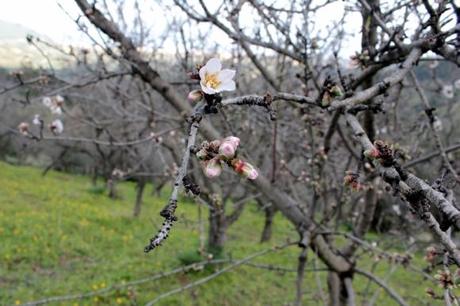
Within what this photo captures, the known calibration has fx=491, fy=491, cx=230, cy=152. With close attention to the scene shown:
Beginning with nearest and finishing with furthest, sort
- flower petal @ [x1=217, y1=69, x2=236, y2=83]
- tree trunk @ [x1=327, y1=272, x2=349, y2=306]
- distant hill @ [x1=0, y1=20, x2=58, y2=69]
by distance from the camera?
flower petal @ [x1=217, y1=69, x2=236, y2=83]
tree trunk @ [x1=327, y1=272, x2=349, y2=306]
distant hill @ [x1=0, y1=20, x2=58, y2=69]

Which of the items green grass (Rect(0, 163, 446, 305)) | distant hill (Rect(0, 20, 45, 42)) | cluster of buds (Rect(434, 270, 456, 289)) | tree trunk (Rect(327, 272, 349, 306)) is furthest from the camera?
green grass (Rect(0, 163, 446, 305))

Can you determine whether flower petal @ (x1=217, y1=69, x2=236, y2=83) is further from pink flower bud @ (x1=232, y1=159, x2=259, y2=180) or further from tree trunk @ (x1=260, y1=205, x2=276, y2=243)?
tree trunk @ (x1=260, y1=205, x2=276, y2=243)

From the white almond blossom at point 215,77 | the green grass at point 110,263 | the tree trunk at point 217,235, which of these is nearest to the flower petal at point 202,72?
the white almond blossom at point 215,77

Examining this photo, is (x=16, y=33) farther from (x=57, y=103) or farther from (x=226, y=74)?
(x=226, y=74)

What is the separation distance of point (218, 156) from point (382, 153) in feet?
1.12

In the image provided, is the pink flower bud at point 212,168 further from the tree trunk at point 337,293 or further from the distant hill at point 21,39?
the distant hill at point 21,39

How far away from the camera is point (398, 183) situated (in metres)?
0.95

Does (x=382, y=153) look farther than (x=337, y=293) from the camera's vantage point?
No

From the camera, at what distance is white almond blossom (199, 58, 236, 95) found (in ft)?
3.71

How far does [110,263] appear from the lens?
961cm

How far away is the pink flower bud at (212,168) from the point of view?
3.39 feet

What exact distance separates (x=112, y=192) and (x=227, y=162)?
20.1 m

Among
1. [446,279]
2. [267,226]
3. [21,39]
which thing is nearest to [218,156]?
[446,279]

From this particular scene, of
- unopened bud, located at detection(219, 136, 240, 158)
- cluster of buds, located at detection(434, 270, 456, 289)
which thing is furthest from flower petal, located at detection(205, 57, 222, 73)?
cluster of buds, located at detection(434, 270, 456, 289)
